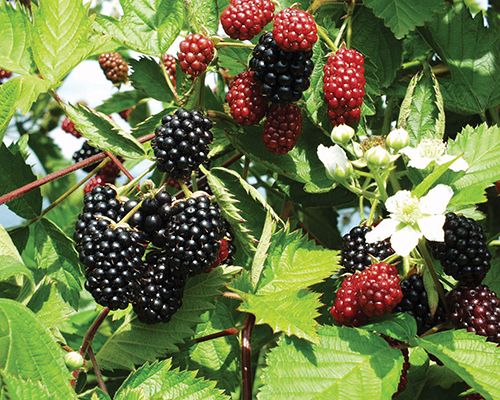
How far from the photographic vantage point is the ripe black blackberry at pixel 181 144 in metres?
1.32

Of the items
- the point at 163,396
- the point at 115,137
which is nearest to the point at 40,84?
the point at 115,137

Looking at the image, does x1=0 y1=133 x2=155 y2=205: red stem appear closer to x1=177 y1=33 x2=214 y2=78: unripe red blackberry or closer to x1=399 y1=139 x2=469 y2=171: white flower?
x1=177 y1=33 x2=214 y2=78: unripe red blackberry

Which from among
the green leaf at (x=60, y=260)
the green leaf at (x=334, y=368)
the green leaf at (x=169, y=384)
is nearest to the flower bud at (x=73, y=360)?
the green leaf at (x=169, y=384)

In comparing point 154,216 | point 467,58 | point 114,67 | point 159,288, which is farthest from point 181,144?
point 114,67

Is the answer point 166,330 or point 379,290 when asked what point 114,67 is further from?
point 379,290

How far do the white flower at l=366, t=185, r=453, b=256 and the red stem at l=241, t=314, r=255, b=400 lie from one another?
319mm

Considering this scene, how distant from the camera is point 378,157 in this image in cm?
124

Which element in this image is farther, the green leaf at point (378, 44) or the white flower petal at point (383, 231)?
the green leaf at point (378, 44)

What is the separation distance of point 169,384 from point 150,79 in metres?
0.73

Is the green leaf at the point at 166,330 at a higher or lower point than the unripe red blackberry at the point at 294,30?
lower

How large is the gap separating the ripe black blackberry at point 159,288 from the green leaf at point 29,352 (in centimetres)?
17

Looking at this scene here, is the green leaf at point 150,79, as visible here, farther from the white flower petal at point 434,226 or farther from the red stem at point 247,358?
the white flower petal at point 434,226

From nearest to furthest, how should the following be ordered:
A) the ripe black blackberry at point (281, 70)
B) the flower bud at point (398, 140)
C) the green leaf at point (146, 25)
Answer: the flower bud at point (398, 140), the ripe black blackberry at point (281, 70), the green leaf at point (146, 25)

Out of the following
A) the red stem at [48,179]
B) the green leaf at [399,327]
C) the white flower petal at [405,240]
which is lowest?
the green leaf at [399,327]
